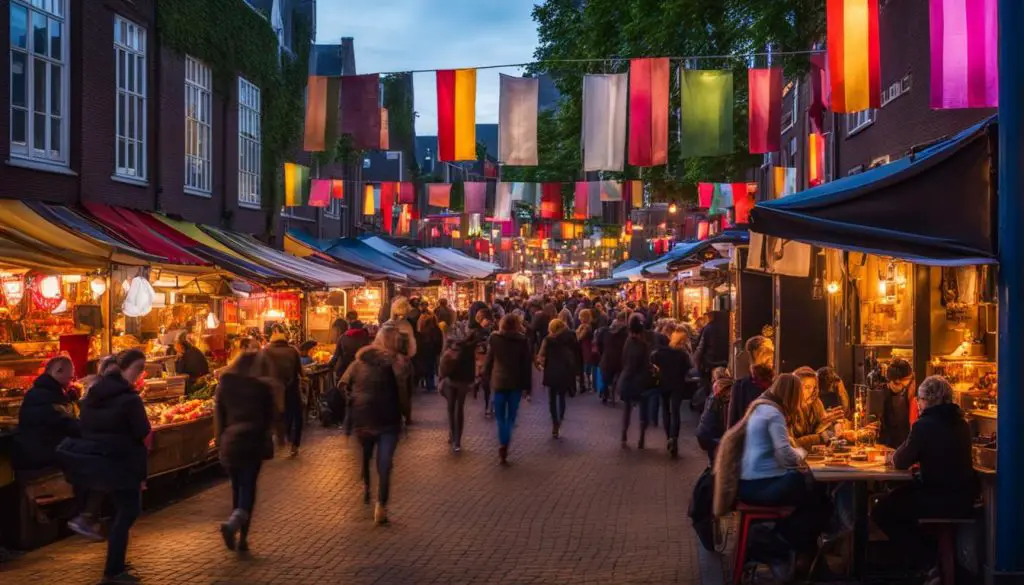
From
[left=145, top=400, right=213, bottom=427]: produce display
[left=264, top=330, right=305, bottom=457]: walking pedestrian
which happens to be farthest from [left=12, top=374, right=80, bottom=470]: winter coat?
[left=264, top=330, right=305, bottom=457]: walking pedestrian

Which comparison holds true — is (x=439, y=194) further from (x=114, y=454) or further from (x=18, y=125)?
(x=114, y=454)

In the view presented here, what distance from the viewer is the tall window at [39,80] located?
15867 millimetres

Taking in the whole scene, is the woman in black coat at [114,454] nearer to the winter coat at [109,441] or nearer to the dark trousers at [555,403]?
the winter coat at [109,441]

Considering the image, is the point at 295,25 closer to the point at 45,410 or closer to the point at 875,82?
the point at 875,82

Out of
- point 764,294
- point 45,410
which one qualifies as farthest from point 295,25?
point 45,410

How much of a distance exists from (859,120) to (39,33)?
1255cm

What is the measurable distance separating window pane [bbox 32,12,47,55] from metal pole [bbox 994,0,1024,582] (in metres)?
13.4

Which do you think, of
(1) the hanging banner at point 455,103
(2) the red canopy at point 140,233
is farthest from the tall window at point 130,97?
(1) the hanging banner at point 455,103

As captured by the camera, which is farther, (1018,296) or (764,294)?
(764,294)

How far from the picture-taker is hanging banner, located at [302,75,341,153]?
17.4 meters

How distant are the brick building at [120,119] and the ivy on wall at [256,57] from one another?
0.25 meters

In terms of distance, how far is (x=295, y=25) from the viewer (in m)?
28.2

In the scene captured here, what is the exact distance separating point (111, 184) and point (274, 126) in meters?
8.49

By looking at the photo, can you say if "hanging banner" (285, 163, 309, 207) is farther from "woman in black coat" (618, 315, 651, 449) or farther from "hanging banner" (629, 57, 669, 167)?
"woman in black coat" (618, 315, 651, 449)
